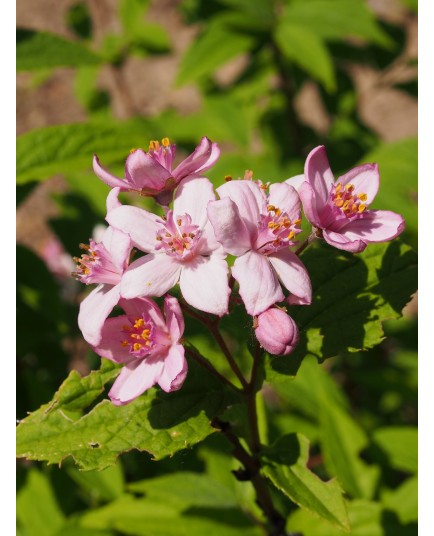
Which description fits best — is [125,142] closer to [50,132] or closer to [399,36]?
[50,132]

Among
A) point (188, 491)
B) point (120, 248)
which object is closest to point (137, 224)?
point (120, 248)

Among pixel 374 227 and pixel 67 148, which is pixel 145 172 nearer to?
pixel 374 227

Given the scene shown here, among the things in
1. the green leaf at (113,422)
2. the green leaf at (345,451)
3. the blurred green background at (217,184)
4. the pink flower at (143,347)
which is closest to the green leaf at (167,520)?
the blurred green background at (217,184)

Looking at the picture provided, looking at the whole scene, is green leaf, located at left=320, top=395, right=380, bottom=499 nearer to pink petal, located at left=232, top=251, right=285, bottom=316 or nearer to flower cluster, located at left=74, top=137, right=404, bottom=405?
flower cluster, located at left=74, top=137, right=404, bottom=405

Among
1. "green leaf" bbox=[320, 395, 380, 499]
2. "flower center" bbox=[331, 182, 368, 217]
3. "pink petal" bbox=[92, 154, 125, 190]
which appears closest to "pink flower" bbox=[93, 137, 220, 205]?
"pink petal" bbox=[92, 154, 125, 190]

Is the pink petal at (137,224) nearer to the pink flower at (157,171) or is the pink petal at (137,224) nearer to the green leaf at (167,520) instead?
the pink flower at (157,171)

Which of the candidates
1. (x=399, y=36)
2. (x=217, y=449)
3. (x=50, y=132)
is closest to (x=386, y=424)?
(x=217, y=449)
